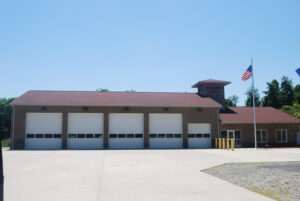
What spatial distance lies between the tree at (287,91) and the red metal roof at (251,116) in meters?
30.1

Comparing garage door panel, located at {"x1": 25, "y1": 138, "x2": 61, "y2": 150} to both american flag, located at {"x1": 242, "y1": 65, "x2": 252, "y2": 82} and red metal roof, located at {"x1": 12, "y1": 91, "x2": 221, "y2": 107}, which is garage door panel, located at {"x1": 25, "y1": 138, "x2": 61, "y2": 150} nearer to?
red metal roof, located at {"x1": 12, "y1": 91, "x2": 221, "y2": 107}

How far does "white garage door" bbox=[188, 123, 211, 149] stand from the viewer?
3008 centimetres

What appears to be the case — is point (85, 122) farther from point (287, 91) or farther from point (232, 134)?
point (287, 91)

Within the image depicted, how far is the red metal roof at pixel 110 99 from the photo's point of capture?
2806cm

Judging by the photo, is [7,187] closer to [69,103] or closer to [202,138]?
[69,103]

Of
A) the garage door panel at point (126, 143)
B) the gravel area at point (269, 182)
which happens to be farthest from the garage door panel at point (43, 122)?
the gravel area at point (269, 182)

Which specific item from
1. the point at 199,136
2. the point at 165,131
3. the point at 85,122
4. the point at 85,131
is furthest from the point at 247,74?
the point at 85,131

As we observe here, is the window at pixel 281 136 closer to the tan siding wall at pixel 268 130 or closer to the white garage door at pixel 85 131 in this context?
the tan siding wall at pixel 268 130

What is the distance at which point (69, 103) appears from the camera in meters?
27.8

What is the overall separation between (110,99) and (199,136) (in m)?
11.0

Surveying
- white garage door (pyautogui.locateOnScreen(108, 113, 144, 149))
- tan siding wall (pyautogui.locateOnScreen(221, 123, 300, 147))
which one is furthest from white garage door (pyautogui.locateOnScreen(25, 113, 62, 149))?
tan siding wall (pyautogui.locateOnScreen(221, 123, 300, 147))

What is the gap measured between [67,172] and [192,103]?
20.9m

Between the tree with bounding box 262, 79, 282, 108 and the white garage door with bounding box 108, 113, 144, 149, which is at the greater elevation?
the tree with bounding box 262, 79, 282, 108

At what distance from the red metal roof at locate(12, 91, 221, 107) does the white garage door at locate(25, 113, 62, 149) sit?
1.48 meters
